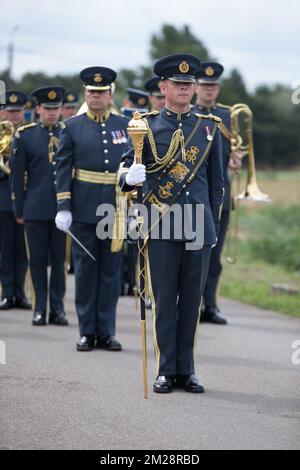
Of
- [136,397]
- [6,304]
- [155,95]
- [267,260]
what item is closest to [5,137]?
[6,304]

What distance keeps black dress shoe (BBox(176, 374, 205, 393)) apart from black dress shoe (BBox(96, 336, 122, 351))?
5.08ft

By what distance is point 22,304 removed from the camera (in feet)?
39.9

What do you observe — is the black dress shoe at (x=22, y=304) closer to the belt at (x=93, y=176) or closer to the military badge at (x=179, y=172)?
the belt at (x=93, y=176)

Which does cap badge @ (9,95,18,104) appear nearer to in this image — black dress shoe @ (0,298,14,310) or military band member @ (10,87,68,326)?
military band member @ (10,87,68,326)

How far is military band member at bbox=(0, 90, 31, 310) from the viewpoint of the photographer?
12.2 meters

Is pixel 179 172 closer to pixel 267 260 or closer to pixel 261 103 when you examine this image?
pixel 267 260

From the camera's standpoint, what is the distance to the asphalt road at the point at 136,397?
6.64 metres

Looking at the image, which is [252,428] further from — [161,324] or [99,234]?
[99,234]

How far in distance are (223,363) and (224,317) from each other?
8.60 ft

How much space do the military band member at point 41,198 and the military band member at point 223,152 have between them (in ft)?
4.39

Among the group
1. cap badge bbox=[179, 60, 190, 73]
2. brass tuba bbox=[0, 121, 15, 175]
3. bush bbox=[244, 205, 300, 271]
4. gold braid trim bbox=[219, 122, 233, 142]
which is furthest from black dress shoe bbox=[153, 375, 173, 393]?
bush bbox=[244, 205, 300, 271]

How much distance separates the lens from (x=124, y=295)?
13500mm

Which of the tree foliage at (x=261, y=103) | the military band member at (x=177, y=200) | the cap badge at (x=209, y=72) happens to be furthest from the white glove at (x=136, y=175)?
the tree foliage at (x=261, y=103)

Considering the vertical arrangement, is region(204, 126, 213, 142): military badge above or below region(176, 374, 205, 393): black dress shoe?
above
